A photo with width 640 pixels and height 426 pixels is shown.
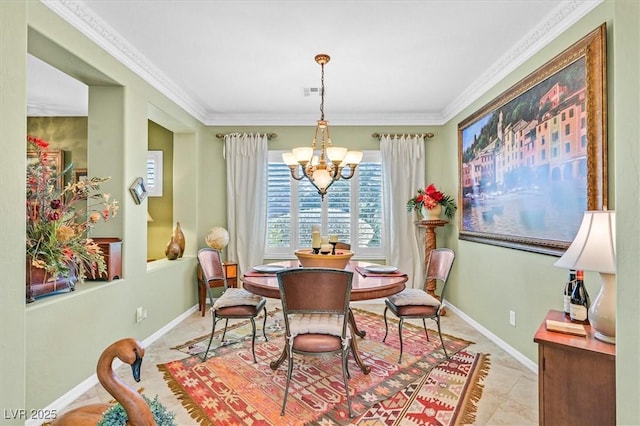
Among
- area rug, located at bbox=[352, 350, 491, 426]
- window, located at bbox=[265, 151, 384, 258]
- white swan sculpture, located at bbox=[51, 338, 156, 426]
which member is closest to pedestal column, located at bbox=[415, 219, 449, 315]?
window, located at bbox=[265, 151, 384, 258]

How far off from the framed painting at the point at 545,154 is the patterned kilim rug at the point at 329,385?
1265 mm

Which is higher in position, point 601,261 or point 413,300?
point 601,261

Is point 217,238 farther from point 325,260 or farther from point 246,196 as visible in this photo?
point 325,260

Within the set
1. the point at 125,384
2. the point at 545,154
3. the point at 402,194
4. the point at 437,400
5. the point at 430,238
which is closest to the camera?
the point at 125,384

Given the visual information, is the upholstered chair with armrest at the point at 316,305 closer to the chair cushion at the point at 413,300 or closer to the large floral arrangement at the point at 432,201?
the chair cushion at the point at 413,300

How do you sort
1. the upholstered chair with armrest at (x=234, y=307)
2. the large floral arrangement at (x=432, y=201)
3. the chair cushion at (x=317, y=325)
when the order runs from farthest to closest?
the large floral arrangement at (x=432, y=201)
the upholstered chair with armrest at (x=234, y=307)
the chair cushion at (x=317, y=325)

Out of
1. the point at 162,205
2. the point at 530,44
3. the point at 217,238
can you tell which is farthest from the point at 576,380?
the point at 162,205

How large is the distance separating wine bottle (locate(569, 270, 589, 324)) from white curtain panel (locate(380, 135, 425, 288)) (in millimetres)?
2903

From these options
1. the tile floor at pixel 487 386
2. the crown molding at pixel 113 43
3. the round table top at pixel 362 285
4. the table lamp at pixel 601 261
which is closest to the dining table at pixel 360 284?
the round table top at pixel 362 285

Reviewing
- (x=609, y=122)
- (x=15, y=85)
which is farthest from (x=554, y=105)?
(x=15, y=85)

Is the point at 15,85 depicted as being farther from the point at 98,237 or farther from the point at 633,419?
the point at 633,419

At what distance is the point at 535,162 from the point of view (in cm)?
277

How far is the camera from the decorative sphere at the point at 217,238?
465 centimetres

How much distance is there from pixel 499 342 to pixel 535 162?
69.7 inches
